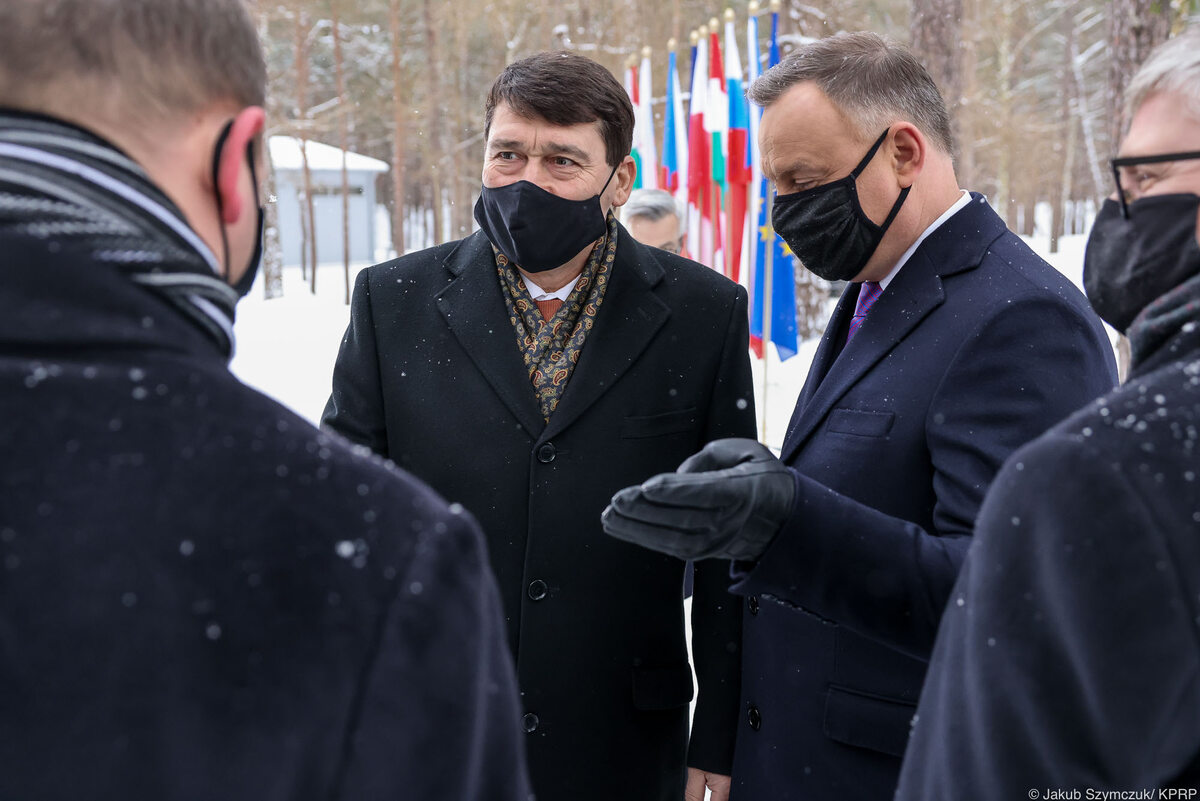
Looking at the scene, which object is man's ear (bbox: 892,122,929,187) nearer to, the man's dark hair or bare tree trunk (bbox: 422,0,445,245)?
the man's dark hair

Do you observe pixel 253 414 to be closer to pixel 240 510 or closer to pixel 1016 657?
pixel 240 510

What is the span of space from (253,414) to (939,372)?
4.02 feet

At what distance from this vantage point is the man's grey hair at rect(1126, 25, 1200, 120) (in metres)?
1.12

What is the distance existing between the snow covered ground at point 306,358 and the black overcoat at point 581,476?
433 cm

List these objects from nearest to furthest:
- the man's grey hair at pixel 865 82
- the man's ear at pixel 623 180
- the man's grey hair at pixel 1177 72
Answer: the man's grey hair at pixel 1177 72, the man's grey hair at pixel 865 82, the man's ear at pixel 623 180

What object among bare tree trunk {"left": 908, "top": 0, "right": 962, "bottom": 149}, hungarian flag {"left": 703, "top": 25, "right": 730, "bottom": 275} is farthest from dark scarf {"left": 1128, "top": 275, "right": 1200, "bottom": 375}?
bare tree trunk {"left": 908, "top": 0, "right": 962, "bottom": 149}

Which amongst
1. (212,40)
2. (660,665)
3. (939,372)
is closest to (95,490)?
(212,40)

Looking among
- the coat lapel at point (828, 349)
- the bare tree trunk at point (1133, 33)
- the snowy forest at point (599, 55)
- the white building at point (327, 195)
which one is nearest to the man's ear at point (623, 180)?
the coat lapel at point (828, 349)

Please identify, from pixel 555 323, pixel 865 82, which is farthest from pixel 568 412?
pixel 865 82

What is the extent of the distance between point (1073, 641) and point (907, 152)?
1223mm

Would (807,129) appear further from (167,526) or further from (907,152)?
(167,526)

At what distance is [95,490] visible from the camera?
30.3 inches

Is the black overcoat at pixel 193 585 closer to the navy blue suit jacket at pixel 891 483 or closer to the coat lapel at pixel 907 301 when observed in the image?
the navy blue suit jacket at pixel 891 483

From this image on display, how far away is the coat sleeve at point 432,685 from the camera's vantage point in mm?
838
